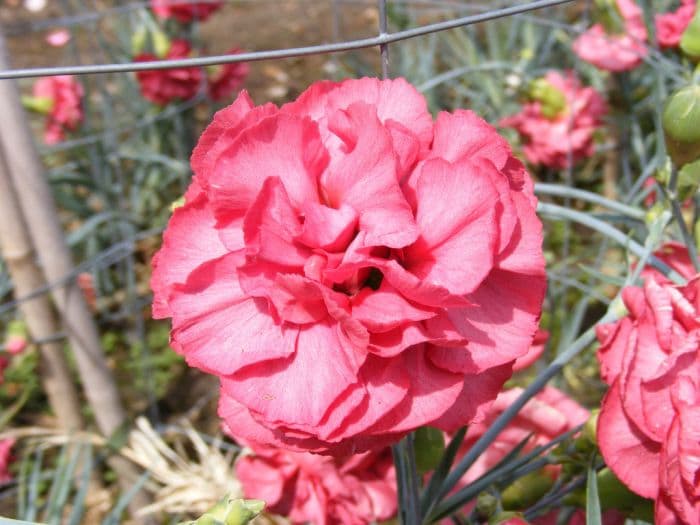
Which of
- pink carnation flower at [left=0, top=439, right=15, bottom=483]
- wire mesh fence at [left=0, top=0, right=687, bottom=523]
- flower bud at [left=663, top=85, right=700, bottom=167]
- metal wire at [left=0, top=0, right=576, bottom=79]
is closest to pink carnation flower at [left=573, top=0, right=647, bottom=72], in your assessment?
wire mesh fence at [left=0, top=0, right=687, bottom=523]

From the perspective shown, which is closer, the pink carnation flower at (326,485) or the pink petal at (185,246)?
the pink petal at (185,246)

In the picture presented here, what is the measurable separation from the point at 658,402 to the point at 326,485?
0.77 ft

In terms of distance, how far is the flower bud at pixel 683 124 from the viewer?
0.37 meters

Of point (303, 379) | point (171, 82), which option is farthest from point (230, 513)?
point (171, 82)

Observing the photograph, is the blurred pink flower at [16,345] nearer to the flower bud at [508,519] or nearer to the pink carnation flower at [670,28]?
the flower bud at [508,519]

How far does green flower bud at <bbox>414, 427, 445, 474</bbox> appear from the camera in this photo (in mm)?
382

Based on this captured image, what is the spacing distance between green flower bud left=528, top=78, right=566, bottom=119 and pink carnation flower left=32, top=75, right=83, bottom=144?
96 centimetres

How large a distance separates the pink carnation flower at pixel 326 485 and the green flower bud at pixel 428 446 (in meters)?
0.08

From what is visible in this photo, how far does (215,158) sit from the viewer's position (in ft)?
0.93

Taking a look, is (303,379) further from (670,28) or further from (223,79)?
(223,79)

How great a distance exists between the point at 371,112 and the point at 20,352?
0.88m

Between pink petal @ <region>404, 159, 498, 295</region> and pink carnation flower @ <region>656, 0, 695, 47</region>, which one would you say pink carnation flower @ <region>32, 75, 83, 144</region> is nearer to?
pink carnation flower @ <region>656, 0, 695, 47</region>

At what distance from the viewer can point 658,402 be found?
322 millimetres

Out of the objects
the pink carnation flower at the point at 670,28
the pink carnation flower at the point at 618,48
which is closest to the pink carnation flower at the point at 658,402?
the pink carnation flower at the point at 670,28
